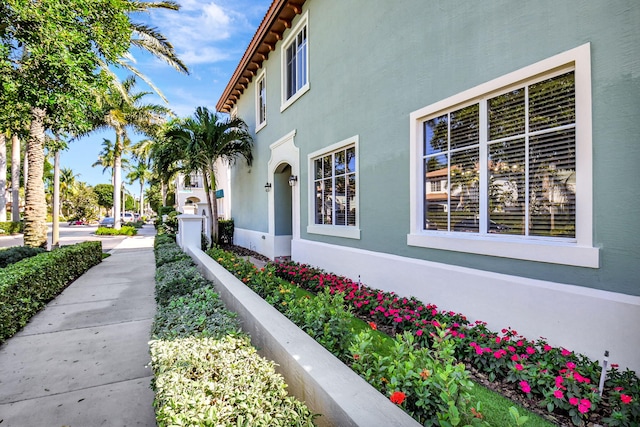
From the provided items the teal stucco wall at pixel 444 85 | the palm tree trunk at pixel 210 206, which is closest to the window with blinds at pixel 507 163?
the teal stucco wall at pixel 444 85

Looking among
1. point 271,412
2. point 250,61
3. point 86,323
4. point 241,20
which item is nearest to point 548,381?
point 271,412

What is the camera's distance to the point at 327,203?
28.0 feet

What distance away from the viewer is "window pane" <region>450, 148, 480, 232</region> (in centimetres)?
464

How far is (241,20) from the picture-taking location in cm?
1425

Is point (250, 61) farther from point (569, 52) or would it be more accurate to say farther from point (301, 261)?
point (569, 52)

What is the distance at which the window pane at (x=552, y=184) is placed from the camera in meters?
3.63

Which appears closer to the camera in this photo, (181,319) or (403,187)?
(181,319)

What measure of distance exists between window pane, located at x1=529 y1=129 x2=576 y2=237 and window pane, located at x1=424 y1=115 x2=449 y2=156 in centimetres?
134

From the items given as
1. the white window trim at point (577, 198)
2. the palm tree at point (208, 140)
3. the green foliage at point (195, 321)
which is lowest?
the green foliage at point (195, 321)

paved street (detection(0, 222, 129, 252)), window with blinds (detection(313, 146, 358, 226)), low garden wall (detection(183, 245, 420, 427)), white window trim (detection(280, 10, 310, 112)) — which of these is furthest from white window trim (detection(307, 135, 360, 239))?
paved street (detection(0, 222, 129, 252))

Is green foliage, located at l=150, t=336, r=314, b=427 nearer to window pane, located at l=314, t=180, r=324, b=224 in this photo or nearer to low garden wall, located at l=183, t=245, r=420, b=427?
low garden wall, located at l=183, t=245, r=420, b=427

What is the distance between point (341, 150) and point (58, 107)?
18.2ft

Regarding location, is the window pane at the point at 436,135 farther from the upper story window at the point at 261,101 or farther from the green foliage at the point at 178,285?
the upper story window at the point at 261,101

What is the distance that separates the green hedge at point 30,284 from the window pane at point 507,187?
280 inches
